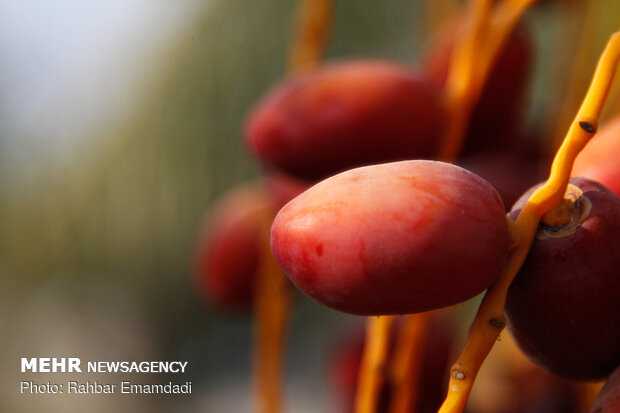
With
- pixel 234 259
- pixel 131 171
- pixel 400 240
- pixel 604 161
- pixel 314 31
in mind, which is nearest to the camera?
pixel 400 240

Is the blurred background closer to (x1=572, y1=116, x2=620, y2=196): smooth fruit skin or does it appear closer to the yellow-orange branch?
the yellow-orange branch

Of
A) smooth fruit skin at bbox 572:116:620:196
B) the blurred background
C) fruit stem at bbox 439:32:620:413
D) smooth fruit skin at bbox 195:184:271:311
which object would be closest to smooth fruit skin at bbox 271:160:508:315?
fruit stem at bbox 439:32:620:413

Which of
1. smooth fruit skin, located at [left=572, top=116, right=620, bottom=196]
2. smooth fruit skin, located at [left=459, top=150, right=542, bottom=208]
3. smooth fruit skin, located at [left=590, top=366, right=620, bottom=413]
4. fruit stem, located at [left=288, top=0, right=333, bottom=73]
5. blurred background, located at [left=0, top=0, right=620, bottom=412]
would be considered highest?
fruit stem, located at [left=288, top=0, right=333, bottom=73]

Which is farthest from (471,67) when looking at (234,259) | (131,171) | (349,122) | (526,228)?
(131,171)

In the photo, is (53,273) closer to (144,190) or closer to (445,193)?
(144,190)

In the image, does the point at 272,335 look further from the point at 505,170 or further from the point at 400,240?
the point at 400,240

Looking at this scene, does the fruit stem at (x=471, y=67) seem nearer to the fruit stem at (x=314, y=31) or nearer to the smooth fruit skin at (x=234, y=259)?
the fruit stem at (x=314, y=31)

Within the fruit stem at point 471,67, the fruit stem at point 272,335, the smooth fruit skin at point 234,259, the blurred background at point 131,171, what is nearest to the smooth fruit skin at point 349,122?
the fruit stem at point 471,67
